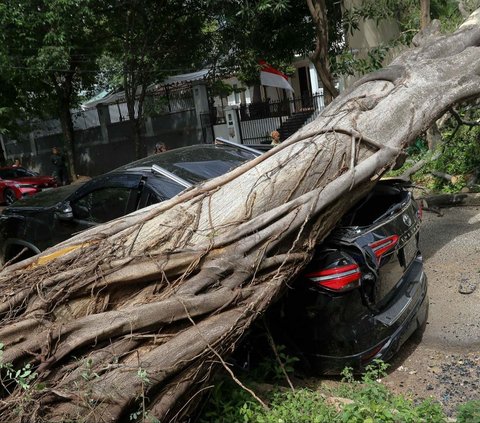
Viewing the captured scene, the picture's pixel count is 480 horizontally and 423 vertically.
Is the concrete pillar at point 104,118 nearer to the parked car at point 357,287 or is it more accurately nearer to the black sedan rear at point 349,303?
the parked car at point 357,287

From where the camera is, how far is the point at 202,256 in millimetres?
3736

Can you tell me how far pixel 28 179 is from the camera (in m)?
18.1

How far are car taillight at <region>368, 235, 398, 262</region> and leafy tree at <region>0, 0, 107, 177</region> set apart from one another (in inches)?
512

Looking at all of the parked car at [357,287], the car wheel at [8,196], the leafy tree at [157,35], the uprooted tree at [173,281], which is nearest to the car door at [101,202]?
the parked car at [357,287]

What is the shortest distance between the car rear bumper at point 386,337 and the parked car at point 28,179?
591 inches

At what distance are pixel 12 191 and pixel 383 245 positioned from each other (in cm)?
1606

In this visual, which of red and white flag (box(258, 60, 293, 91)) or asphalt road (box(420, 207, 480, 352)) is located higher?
red and white flag (box(258, 60, 293, 91))

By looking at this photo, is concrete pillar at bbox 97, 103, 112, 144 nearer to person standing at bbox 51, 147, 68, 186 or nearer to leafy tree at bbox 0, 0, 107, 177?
leafy tree at bbox 0, 0, 107, 177

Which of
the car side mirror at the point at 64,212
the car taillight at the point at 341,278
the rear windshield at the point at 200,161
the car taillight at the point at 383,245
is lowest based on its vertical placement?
the car taillight at the point at 341,278

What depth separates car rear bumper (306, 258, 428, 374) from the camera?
3998 millimetres

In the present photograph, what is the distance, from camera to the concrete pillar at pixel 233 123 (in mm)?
20156

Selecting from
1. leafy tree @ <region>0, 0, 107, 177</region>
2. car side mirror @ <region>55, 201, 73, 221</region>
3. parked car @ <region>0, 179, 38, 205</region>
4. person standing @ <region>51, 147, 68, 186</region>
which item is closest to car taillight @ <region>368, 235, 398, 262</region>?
car side mirror @ <region>55, 201, 73, 221</region>

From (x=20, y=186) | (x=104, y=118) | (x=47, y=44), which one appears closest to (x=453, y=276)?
(x=47, y=44)

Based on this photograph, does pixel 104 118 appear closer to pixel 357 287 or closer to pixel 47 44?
pixel 47 44
